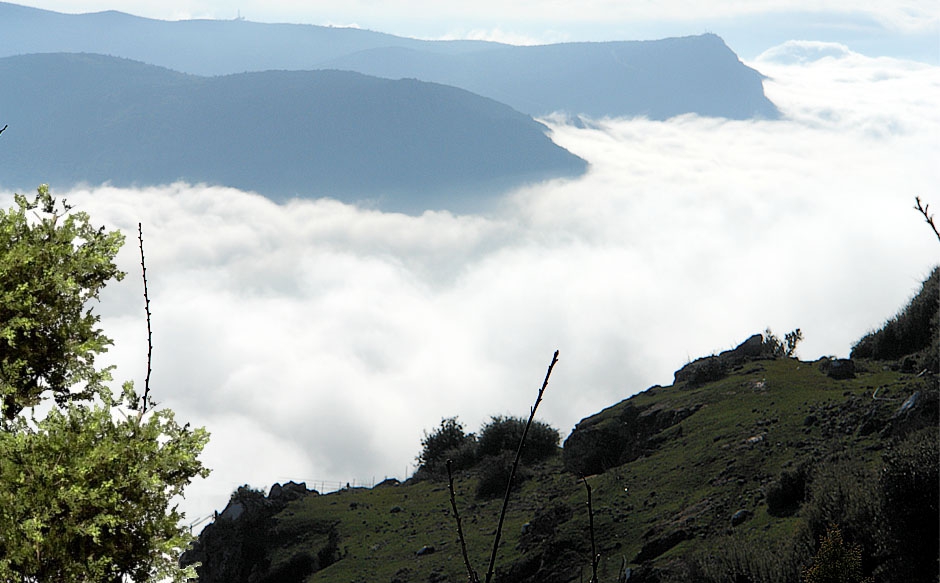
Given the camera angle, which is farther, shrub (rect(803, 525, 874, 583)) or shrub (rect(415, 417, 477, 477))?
shrub (rect(415, 417, 477, 477))

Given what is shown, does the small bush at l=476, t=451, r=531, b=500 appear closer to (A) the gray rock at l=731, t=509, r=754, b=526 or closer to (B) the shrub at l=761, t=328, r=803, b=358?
(A) the gray rock at l=731, t=509, r=754, b=526

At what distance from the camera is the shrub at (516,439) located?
28531 millimetres

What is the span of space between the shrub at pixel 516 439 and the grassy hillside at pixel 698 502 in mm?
825

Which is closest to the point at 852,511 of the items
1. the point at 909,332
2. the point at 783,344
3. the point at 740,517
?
the point at 740,517

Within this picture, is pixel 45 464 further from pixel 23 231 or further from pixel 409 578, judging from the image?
pixel 409 578

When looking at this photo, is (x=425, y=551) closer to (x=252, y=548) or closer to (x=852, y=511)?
(x=252, y=548)

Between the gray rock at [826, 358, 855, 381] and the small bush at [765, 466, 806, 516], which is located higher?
the gray rock at [826, 358, 855, 381]

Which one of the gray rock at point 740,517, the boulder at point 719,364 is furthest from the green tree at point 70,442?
the boulder at point 719,364

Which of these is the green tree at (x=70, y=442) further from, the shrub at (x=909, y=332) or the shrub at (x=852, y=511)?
the shrub at (x=909, y=332)

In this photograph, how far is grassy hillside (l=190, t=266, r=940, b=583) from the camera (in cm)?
1154

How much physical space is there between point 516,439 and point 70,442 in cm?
2646

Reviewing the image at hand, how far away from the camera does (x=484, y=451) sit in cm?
3034

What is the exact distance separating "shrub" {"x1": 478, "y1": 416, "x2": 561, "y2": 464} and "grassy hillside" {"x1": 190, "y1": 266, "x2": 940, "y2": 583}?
2.71 feet

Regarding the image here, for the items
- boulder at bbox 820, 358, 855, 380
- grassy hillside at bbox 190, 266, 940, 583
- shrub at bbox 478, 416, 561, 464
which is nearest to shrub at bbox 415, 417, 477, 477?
shrub at bbox 478, 416, 561, 464
